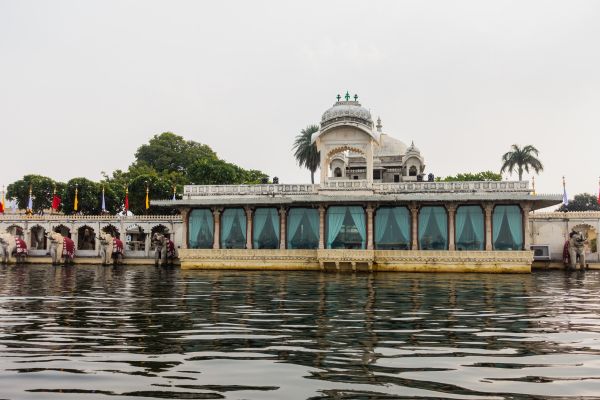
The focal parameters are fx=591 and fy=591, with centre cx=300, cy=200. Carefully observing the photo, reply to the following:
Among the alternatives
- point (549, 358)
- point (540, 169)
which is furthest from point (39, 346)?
point (540, 169)

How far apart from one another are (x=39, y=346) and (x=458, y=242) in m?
30.8

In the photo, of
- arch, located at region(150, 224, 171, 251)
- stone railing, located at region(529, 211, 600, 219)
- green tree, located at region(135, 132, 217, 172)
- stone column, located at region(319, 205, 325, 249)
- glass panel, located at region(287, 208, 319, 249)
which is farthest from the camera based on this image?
green tree, located at region(135, 132, 217, 172)

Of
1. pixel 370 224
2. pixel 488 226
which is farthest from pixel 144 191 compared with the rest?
pixel 488 226

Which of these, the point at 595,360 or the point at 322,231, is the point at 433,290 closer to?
the point at 595,360

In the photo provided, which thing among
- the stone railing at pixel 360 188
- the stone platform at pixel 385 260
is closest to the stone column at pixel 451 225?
the stone railing at pixel 360 188

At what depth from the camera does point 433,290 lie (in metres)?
21.5

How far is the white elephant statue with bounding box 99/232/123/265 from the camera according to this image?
45.5 metres

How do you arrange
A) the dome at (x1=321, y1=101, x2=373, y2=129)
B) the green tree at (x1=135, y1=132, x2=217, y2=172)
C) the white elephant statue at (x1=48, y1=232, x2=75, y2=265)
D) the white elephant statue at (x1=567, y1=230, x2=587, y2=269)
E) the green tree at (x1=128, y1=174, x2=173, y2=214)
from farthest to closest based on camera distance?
the green tree at (x1=135, y1=132, x2=217, y2=172) < the green tree at (x1=128, y1=174, x2=173, y2=214) < the white elephant statue at (x1=48, y1=232, x2=75, y2=265) < the dome at (x1=321, y1=101, x2=373, y2=129) < the white elephant statue at (x1=567, y1=230, x2=587, y2=269)

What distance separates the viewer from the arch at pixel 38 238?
5622 cm

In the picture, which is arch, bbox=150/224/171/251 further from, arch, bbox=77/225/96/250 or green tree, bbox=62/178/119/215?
green tree, bbox=62/178/119/215

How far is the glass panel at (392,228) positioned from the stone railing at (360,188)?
134 cm

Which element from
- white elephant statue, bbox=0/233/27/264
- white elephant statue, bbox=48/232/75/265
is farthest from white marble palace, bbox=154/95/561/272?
white elephant statue, bbox=0/233/27/264

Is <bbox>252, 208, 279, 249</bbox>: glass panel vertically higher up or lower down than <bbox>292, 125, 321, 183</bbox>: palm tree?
lower down

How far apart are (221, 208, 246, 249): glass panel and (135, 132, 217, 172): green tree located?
39.4m
